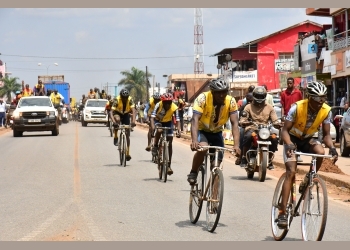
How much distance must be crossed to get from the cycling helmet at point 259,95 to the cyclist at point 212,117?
5258 mm

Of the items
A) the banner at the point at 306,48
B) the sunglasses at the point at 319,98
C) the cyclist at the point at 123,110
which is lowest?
the cyclist at the point at 123,110

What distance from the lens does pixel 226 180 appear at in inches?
643

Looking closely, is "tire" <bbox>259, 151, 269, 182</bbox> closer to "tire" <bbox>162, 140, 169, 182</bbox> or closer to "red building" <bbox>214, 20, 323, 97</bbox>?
"tire" <bbox>162, 140, 169, 182</bbox>

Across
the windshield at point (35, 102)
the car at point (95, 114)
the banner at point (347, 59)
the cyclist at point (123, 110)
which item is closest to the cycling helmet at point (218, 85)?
the cyclist at point (123, 110)

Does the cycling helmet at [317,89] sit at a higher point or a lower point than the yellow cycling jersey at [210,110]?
higher

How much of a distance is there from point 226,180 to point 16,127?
1894 centimetres

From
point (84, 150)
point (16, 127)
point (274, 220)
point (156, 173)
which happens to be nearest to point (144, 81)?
point (16, 127)

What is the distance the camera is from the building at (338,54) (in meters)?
36.1

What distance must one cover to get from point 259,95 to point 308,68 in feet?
97.1

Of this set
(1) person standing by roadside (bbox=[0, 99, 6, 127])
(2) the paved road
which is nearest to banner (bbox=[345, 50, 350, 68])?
(2) the paved road

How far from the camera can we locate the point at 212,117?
1044 centimetres

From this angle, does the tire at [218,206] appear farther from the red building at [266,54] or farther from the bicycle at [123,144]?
the red building at [266,54]

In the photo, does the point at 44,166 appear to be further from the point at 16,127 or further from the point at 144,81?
the point at 144,81

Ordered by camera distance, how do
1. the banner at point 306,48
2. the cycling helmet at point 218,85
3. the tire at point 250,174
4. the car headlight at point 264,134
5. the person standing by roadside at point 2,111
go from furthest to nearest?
the person standing by roadside at point 2,111
the banner at point 306,48
the tire at point 250,174
the car headlight at point 264,134
the cycling helmet at point 218,85
